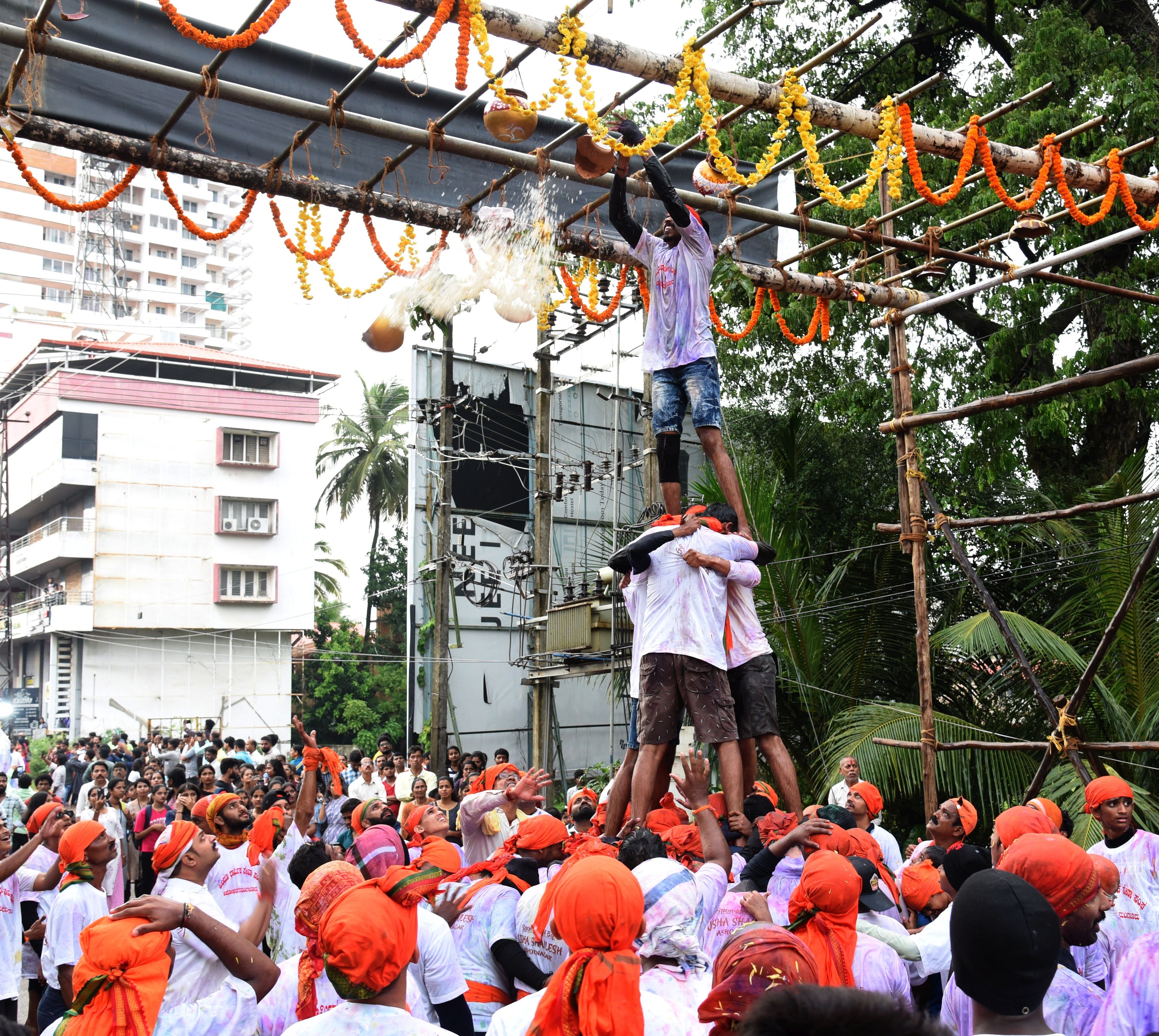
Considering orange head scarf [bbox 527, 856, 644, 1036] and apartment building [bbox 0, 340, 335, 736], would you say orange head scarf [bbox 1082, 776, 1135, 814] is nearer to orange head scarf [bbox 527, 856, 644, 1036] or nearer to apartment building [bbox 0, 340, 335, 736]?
orange head scarf [bbox 527, 856, 644, 1036]

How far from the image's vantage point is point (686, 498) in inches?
592

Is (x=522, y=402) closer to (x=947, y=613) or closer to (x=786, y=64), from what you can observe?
(x=786, y=64)

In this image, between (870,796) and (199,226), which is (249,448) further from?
(870,796)

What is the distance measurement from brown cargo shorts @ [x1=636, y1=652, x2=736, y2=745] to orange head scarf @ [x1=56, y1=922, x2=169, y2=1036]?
334cm

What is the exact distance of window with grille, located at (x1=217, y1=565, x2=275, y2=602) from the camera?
3616 centimetres

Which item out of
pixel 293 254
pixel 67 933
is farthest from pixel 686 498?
pixel 67 933

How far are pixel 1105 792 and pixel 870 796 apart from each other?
1378 mm

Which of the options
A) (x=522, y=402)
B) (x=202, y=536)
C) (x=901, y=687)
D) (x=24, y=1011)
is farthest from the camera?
(x=202, y=536)

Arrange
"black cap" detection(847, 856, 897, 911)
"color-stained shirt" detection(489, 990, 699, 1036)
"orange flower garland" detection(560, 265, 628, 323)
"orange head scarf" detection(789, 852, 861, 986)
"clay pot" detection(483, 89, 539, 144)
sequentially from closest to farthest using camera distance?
"color-stained shirt" detection(489, 990, 699, 1036)
"orange head scarf" detection(789, 852, 861, 986)
"black cap" detection(847, 856, 897, 911)
"clay pot" detection(483, 89, 539, 144)
"orange flower garland" detection(560, 265, 628, 323)

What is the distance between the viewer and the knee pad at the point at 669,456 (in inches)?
267

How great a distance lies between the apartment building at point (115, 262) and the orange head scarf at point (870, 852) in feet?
141

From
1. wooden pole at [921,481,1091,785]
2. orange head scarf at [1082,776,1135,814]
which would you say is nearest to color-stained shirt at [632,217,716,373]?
wooden pole at [921,481,1091,785]

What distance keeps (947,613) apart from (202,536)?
2816cm

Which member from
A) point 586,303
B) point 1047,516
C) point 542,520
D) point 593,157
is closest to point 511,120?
point 593,157
